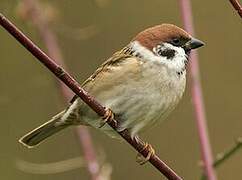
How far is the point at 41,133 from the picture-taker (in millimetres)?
3732

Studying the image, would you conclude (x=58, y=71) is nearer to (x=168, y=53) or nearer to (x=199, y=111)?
(x=199, y=111)

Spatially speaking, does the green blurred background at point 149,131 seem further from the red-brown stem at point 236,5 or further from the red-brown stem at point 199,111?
the red-brown stem at point 236,5

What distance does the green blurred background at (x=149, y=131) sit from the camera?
5836mm

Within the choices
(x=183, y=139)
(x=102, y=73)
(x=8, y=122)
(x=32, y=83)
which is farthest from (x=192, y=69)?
(x=183, y=139)

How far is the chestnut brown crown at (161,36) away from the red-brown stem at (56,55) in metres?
0.34

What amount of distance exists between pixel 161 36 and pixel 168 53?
0.07m

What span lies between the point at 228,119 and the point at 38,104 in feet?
4.19

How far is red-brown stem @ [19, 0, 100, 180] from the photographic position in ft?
10.9

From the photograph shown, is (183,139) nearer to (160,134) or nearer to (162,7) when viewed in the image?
(160,134)

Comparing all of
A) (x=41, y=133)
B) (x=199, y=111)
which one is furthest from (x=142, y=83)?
(x=41, y=133)

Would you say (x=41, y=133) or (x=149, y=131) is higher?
(x=41, y=133)

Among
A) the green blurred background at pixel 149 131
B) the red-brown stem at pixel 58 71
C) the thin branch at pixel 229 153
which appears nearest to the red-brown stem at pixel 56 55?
the red-brown stem at pixel 58 71

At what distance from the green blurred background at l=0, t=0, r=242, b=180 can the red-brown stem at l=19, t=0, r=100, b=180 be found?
5.93 ft

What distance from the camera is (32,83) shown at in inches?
148
